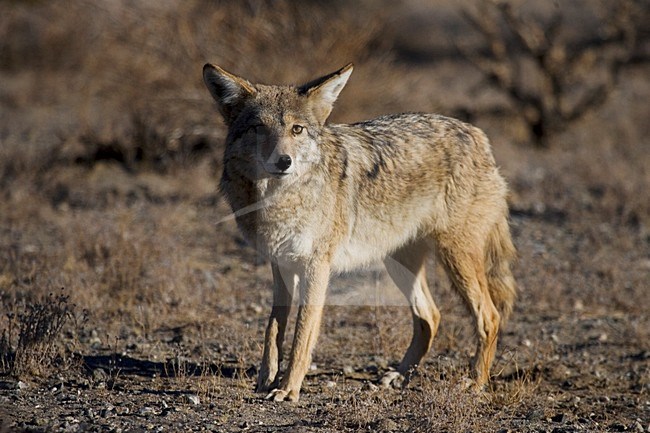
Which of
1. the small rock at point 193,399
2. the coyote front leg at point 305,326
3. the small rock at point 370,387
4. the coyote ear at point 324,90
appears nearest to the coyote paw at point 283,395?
the coyote front leg at point 305,326

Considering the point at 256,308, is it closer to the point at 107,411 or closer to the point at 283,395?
the point at 283,395

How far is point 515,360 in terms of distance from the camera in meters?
5.68

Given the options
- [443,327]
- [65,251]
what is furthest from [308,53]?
[443,327]

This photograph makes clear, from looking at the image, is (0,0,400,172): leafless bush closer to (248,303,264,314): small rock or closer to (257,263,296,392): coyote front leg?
(248,303,264,314): small rock

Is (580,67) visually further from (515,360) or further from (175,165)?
(515,360)

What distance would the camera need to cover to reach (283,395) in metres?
4.95

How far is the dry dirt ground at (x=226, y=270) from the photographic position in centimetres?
487

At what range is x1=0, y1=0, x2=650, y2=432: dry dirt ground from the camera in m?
4.87

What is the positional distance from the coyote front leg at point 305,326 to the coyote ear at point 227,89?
40.6 inches

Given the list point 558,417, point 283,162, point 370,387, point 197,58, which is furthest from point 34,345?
point 197,58

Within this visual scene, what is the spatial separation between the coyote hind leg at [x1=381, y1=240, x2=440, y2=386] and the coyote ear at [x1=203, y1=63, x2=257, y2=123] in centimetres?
157

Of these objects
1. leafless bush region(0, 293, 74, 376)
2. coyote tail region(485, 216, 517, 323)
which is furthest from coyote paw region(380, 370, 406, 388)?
leafless bush region(0, 293, 74, 376)

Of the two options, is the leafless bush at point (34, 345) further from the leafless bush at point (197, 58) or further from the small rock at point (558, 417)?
the leafless bush at point (197, 58)

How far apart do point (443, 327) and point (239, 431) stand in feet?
8.25
